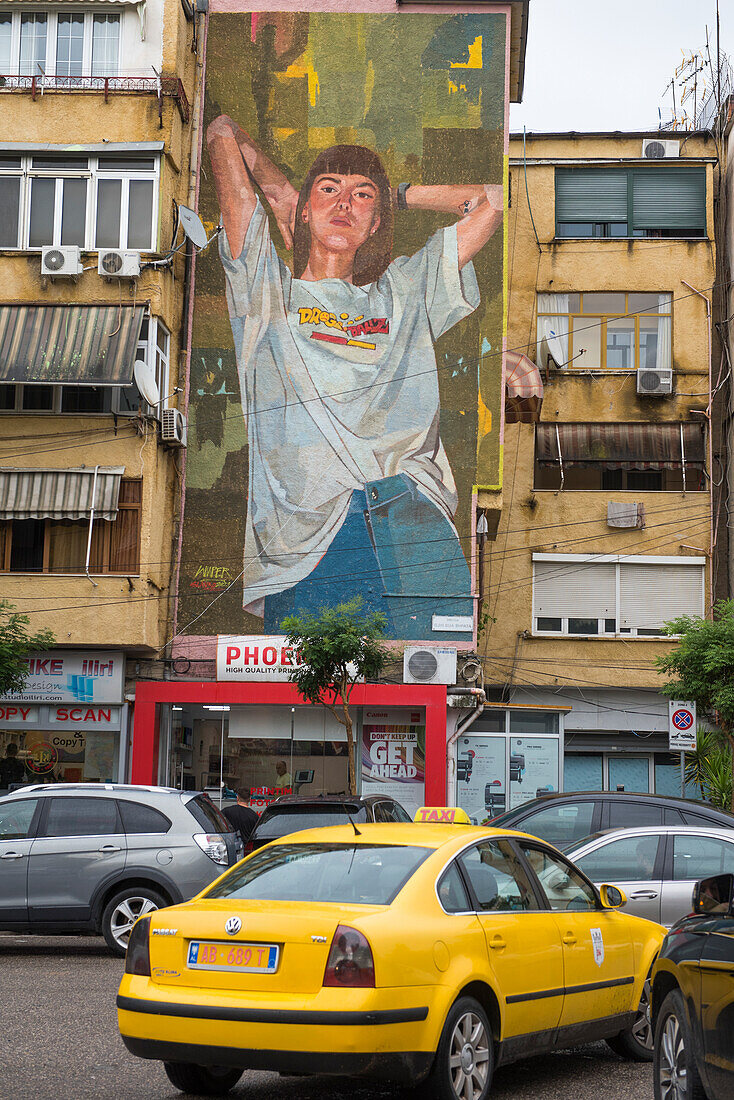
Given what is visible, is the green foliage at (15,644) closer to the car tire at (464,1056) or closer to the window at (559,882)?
the window at (559,882)

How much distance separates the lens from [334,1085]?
7.88m

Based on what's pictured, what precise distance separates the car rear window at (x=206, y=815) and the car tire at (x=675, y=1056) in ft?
27.9

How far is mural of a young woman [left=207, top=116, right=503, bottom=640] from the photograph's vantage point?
89.3 feet

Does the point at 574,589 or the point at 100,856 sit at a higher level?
the point at 574,589

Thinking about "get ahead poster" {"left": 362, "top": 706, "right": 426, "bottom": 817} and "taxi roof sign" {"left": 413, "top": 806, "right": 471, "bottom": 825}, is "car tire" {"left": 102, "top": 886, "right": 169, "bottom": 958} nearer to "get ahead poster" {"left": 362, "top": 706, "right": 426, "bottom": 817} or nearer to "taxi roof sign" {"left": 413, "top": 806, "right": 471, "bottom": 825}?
"taxi roof sign" {"left": 413, "top": 806, "right": 471, "bottom": 825}

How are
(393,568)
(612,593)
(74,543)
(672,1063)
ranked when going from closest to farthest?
1. (672,1063)
2. (74,543)
3. (393,568)
4. (612,593)

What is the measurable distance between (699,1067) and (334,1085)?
2752mm

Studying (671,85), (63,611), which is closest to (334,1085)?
(63,611)

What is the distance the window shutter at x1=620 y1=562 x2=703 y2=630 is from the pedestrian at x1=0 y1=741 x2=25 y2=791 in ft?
45.3

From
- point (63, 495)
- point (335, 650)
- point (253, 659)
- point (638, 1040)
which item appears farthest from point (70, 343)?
point (638, 1040)

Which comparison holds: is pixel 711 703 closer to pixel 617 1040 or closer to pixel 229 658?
pixel 229 658

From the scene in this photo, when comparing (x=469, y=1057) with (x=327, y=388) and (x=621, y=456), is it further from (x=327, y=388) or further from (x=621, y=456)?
(x=621, y=456)

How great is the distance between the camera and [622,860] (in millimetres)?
11383

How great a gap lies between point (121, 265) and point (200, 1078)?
2055 centimetres
